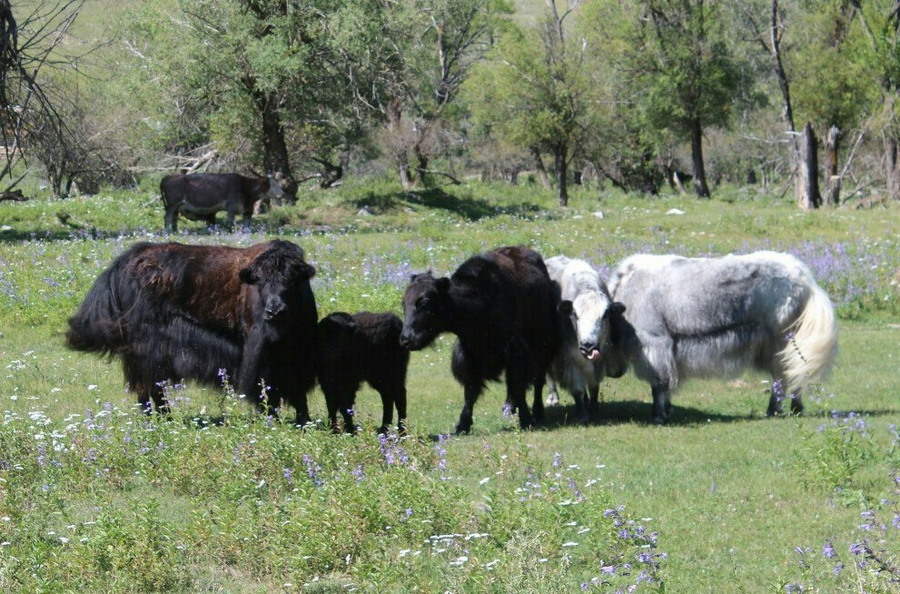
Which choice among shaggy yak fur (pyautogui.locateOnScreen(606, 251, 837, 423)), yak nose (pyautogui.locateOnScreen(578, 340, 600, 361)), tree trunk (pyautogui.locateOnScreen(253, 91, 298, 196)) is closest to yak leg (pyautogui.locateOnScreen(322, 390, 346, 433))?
yak nose (pyautogui.locateOnScreen(578, 340, 600, 361))

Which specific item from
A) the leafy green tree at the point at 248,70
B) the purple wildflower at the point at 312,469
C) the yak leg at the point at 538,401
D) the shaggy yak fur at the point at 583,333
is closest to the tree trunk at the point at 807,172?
the leafy green tree at the point at 248,70

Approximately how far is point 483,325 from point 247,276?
2694 mm

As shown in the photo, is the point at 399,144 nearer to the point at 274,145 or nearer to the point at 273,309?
the point at 274,145

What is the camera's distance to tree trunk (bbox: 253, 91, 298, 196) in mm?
35469

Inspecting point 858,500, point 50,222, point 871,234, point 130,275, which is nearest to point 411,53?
point 50,222

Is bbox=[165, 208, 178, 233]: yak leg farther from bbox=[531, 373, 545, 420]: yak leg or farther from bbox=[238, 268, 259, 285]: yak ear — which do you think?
bbox=[238, 268, 259, 285]: yak ear

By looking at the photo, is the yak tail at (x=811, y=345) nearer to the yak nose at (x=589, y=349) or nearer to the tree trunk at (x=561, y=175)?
the yak nose at (x=589, y=349)

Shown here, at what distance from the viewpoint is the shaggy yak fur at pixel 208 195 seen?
29.7 m

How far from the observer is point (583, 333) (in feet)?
39.4

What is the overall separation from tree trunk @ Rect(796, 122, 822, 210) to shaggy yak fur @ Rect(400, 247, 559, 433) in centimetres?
3237

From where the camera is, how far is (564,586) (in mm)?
5945

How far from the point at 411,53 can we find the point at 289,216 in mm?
8120

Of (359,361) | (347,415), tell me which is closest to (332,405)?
(347,415)

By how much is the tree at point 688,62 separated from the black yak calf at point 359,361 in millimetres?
40303
